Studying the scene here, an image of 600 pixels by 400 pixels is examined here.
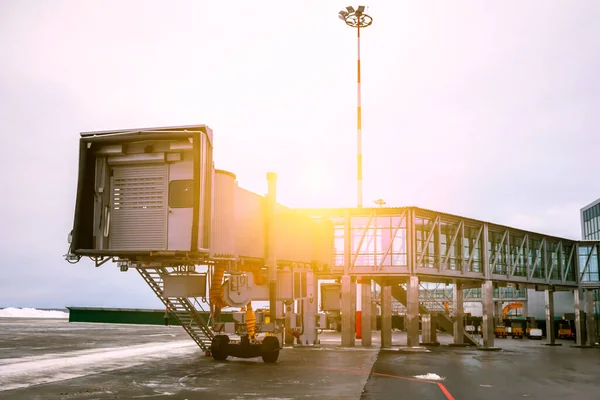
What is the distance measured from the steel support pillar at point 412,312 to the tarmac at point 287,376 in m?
5.57

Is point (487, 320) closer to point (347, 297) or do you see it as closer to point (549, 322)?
point (347, 297)

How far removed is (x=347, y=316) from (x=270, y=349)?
14.9m

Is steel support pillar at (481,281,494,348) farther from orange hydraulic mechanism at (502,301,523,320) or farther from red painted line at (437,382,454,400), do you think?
orange hydraulic mechanism at (502,301,523,320)

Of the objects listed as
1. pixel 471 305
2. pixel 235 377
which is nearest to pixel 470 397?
pixel 235 377

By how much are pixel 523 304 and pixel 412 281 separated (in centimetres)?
5696

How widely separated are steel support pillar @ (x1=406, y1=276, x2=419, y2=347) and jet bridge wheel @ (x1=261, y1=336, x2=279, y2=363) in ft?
49.1

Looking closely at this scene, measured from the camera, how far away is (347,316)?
40812 millimetres

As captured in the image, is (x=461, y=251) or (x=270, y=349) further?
(x=461, y=251)

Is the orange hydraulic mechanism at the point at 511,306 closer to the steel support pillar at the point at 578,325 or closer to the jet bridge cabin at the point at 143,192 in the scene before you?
the steel support pillar at the point at 578,325

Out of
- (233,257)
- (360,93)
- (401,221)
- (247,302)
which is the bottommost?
(247,302)

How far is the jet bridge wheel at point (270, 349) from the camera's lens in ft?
87.3

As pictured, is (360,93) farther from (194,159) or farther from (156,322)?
(156,322)

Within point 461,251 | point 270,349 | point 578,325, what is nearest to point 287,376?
point 270,349

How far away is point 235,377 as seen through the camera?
2150cm
